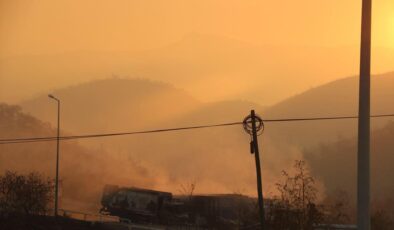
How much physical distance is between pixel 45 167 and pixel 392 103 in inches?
2707

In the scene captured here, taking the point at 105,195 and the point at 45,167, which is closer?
the point at 105,195

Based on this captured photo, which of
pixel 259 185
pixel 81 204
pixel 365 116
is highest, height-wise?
pixel 365 116

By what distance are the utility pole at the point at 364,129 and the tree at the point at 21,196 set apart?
3209 centimetres

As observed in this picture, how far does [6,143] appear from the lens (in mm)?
98688

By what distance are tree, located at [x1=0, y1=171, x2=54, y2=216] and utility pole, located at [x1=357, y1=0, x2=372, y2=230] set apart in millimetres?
32095

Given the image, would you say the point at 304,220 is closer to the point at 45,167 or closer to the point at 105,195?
the point at 105,195

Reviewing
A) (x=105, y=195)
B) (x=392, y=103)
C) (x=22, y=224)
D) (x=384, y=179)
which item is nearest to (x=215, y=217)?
(x=105, y=195)

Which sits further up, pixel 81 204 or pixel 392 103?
pixel 392 103

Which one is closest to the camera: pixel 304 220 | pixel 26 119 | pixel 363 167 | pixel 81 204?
pixel 363 167

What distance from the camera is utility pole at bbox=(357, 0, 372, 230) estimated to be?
14.6m

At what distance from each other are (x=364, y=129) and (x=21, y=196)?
35287mm

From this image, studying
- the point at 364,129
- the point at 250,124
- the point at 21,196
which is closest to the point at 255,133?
the point at 250,124

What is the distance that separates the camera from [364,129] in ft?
49.3

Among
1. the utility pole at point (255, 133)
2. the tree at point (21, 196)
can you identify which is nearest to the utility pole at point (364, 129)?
the utility pole at point (255, 133)
